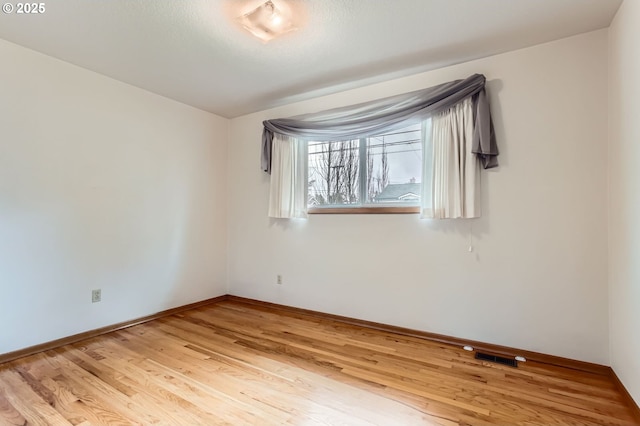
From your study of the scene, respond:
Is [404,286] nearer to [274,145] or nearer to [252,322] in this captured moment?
[252,322]

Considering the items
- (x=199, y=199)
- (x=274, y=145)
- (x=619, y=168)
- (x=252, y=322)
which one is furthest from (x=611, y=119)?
(x=199, y=199)

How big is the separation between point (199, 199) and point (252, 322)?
1.65 m

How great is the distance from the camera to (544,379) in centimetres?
202

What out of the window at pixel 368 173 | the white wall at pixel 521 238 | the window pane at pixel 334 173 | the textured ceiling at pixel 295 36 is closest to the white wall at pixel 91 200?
the textured ceiling at pixel 295 36

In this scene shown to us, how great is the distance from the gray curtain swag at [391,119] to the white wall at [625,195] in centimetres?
72

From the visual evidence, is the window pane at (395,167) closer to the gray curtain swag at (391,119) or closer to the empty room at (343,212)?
the empty room at (343,212)

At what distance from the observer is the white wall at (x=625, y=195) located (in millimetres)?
1678

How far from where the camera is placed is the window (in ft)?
9.45

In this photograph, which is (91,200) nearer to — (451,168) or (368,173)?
(368,173)

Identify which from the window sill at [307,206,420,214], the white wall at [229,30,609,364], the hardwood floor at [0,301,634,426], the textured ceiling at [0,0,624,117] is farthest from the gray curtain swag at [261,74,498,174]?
the hardwood floor at [0,301,634,426]

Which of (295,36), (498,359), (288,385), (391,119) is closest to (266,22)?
(295,36)

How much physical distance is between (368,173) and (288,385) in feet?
6.61

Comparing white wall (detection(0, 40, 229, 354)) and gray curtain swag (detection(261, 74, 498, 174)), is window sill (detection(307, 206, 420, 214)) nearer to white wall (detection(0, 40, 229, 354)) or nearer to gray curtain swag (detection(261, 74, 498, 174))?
gray curtain swag (detection(261, 74, 498, 174))

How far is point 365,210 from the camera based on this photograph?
3043mm
